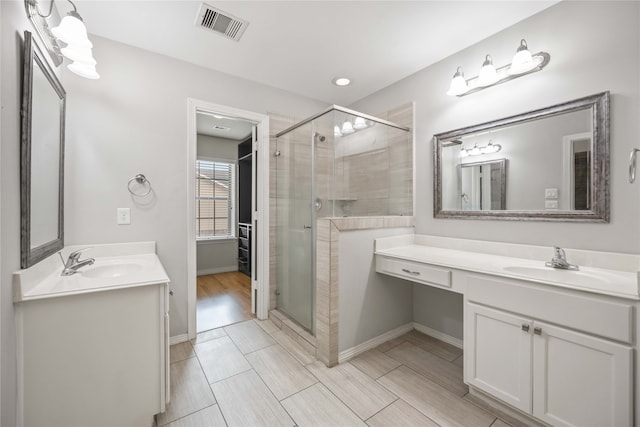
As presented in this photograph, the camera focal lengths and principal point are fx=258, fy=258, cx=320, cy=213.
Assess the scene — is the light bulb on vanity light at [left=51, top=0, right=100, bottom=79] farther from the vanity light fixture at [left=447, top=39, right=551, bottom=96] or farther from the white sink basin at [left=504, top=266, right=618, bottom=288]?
the white sink basin at [left=504, top=266, right=618, bottom=288]

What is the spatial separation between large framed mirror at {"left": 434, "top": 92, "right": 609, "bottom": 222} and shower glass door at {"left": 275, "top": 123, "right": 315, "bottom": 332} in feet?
3.95

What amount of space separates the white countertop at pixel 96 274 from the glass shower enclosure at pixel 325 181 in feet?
3.93

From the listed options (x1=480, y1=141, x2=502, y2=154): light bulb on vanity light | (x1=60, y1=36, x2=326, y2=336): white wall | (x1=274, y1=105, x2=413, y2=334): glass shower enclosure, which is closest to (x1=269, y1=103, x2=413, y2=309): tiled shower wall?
(x1=274, y1=105, x2=413, y2=334): glass shower enclosure

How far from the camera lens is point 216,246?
15.8ft

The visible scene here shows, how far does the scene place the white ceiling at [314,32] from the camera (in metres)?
1.74

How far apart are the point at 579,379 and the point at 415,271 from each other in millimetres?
930

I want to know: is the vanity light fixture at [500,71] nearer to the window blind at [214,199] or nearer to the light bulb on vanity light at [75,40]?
the light bulb on vanity light at [75,40]

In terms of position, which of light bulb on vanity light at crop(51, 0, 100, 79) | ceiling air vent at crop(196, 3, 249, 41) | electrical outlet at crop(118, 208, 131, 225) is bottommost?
electrical outlet at crop(118, 208, 131, 225)

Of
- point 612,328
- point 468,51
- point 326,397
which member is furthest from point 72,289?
point 468,51

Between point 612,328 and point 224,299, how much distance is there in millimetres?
3456

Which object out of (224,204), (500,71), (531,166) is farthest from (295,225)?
(224,204)

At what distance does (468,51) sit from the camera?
2174 mm

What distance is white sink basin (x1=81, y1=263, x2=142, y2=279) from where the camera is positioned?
1.61 metres

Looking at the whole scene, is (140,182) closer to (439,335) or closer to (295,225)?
(295,225)
